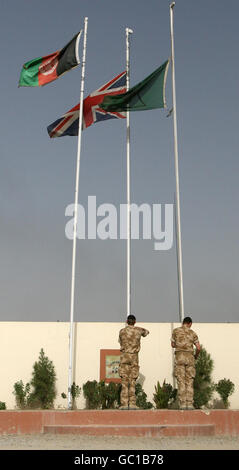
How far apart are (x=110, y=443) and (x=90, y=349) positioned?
606 cm

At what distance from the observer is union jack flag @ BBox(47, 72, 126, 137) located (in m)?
13.8

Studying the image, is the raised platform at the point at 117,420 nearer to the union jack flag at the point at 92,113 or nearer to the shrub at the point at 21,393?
the shrub at the point at 21,393

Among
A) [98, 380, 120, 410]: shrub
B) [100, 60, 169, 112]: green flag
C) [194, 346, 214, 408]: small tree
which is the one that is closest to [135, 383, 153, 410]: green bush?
[98, 380, 120, 410]: shrub

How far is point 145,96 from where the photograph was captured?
1305cm

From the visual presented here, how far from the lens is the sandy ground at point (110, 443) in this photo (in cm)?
771

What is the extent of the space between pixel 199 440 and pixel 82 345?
6119mm

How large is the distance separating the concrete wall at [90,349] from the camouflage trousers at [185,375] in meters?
4.03

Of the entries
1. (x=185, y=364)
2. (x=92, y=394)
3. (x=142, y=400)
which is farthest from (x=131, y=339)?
(x=92, y=394)

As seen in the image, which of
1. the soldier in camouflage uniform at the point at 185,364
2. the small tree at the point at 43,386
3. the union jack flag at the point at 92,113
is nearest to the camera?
the soldier in camouflage uniform at the point at 185,364

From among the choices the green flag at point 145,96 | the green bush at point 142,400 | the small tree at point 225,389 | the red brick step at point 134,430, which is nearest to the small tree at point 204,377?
the small tree at point 225,389

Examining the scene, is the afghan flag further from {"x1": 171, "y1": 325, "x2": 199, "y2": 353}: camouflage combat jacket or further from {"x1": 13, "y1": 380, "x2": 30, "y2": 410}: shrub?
{"x1": 13, "y1": 380, "x2": 30, "y2": 410}: shrub
